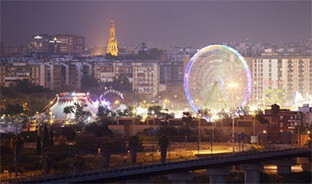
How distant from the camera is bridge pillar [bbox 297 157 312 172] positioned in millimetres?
41031

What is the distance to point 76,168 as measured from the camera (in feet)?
119

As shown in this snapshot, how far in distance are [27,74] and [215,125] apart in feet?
113

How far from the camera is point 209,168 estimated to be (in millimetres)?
36688

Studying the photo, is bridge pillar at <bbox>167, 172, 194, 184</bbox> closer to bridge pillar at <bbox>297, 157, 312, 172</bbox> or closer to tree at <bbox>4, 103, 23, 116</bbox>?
bridge pillar at <bbox>297, 157, 312, 172</bbox>

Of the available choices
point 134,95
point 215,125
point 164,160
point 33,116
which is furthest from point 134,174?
point 134,95

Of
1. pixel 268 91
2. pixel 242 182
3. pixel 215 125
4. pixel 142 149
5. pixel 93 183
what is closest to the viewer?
pixel 93 183

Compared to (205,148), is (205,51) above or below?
above

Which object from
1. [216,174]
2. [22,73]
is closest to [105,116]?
[216,174]

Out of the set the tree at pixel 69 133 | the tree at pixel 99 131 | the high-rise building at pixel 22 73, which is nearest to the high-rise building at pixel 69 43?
the high-rise building at pixel 22 73

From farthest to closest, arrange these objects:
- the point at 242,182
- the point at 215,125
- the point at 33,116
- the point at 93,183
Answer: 1. the point at 33,116
2. the point at 215,125
3. the point at 242,182
4. the point at 93,183

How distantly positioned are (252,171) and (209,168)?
219 centimetres

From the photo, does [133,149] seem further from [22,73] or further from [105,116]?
[22,73]

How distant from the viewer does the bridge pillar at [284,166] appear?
39631 millimetres

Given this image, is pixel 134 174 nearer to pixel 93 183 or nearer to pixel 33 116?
pixel 93 183
